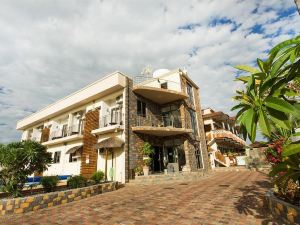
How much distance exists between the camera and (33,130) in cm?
2677

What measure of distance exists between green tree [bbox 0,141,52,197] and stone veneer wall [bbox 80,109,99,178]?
24.0ft

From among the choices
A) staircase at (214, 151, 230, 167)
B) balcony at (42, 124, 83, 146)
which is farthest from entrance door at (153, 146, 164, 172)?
staircase at (214, 151, 230, 167)

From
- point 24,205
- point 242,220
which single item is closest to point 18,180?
point 24,205

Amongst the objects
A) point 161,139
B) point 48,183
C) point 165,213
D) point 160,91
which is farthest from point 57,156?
point 165,213

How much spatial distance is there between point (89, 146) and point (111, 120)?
359 centimetres

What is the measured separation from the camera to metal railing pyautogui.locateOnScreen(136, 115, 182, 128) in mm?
15482

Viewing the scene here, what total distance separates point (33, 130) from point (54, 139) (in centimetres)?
918

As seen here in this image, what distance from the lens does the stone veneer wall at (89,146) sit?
1470 cm

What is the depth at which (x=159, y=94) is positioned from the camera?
1596cm

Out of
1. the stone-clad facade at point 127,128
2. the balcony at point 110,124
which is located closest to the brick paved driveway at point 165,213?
the stone-clad facade at point 127,128

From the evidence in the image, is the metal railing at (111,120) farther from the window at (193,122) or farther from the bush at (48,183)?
the window at (193,122)

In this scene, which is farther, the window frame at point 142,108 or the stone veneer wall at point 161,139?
the window frame at point 142,108

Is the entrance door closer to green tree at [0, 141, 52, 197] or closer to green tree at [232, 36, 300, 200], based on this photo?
green tree at [0, 141, 52, 197]

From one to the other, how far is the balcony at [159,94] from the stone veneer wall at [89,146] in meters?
4.66
